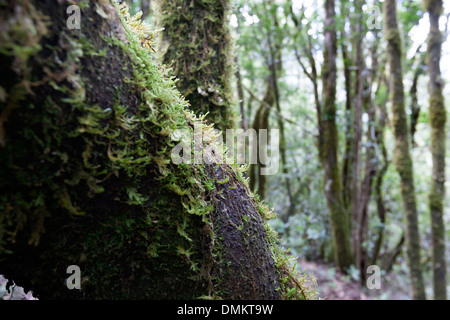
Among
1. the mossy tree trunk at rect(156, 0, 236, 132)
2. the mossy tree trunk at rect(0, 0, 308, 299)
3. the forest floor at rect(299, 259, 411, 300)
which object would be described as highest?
the mossy tree trunk at rect(156, 0, 236, 132)

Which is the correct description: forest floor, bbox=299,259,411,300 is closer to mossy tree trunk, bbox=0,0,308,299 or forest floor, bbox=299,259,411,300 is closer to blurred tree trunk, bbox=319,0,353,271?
blurred tree trunk, bbox=319,0,353,271

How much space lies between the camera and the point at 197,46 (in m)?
2.12

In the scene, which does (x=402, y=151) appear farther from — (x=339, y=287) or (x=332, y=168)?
(x=339, y=287)

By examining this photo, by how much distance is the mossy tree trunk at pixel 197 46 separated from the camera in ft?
6.97

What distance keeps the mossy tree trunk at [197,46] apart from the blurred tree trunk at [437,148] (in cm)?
504

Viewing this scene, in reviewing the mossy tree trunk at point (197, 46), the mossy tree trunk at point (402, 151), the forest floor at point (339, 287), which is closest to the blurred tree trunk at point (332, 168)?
the forest floor at point (339, 287)

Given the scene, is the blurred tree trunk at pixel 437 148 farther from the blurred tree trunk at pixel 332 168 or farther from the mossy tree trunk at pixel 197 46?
the mossy tree trunk at pixel 197 46

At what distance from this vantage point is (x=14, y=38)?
2.19ft

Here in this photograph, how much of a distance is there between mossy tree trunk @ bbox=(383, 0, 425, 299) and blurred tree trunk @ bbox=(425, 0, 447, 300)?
2.45 feet

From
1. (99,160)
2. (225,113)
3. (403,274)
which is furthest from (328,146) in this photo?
(403,274)

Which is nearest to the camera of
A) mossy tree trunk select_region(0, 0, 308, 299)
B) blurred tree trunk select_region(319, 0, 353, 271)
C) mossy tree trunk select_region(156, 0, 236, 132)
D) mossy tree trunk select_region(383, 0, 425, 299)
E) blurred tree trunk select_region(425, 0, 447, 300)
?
mossy tree trunk select_region(0, 0, 308, 299)

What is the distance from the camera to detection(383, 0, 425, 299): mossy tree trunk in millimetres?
4672

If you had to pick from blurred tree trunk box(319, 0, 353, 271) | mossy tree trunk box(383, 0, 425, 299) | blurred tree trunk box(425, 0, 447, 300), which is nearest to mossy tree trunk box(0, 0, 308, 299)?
mossy tree trunk box(383, 0, 425, 299)
